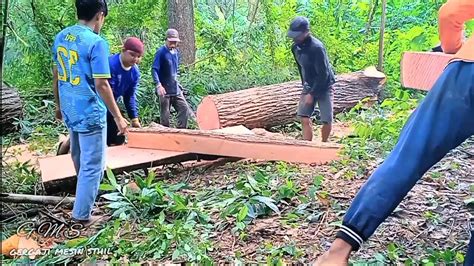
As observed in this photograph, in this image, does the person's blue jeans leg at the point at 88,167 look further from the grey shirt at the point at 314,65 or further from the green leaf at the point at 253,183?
the grey shirt at the point at 314,65

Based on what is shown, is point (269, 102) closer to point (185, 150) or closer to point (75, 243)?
point (185, 150)

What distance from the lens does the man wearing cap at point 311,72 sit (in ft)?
19.5

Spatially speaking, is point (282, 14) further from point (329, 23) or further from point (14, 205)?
point (14, 205)

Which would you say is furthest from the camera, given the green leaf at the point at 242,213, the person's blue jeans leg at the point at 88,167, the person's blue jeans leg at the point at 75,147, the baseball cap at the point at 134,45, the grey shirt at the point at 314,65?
the grey shirt at the point at 314,65

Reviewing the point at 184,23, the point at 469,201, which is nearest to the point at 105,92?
the point at 469,201

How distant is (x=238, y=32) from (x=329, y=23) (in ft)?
6.38

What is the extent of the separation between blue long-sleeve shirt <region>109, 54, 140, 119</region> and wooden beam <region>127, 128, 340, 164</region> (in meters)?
0.46

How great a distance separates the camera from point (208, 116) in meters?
7.51

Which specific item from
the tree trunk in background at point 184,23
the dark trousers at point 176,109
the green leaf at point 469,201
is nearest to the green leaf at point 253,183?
the green leaf at point 469,201

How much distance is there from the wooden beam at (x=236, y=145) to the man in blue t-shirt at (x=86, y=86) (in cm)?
158

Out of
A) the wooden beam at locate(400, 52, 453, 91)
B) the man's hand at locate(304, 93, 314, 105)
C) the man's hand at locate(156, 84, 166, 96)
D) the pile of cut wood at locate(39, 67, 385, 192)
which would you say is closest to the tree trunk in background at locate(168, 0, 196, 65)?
the man's hand at locate(156, 84, 166, 96)

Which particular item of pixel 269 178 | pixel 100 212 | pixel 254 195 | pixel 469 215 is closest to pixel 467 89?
pixel 469 215

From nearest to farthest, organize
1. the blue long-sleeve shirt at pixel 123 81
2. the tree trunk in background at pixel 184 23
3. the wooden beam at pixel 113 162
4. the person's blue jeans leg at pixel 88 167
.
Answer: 1. the person's blue jeans leg at pixel 88 167
2. the wooden beam at pixel 113 162
3. the blue long-sleeve shirt at pixel 123 81
4. the tree trunk in background at pixel 184 23

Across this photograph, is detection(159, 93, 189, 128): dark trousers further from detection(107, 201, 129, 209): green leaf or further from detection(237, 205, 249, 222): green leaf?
detection(237, 205, 249, 222): green leaf
